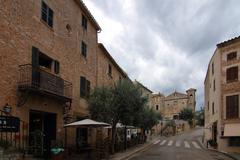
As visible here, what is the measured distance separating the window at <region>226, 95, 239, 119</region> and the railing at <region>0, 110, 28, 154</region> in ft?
72.8

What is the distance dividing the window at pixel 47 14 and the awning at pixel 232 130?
794 inches

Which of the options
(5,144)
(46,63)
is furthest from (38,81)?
(5,144)

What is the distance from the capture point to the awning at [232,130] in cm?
3148

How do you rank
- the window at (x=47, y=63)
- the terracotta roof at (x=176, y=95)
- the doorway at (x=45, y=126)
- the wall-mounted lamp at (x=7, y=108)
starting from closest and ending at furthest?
the wall-mounted lamp at (x=7, y=108) → the doorway at (x=45, y=126) → the window at (x=47, y=63) → the terracotta roof at (x=176, y=95)

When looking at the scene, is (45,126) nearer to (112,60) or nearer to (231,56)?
(112,60)

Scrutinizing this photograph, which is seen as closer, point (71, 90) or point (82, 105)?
point (71, 90)

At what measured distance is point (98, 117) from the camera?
2462 cm

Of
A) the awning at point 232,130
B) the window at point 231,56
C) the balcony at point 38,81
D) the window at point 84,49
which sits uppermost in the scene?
the window at point 231,56

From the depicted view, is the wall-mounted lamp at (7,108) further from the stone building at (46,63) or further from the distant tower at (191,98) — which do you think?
the distant tower at (191,98)

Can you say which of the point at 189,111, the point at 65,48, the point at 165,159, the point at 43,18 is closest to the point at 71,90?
the point at 65,48

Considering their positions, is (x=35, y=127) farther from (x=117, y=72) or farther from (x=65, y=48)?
(x=117, y=72)

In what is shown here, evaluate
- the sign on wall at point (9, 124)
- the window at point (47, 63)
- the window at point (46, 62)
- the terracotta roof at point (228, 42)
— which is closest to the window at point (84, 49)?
the window at point (47, 63)

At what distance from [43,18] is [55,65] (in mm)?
2997

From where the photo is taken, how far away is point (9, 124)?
13.9 metres
